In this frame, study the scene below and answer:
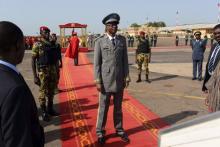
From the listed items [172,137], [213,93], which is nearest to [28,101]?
[172,137]

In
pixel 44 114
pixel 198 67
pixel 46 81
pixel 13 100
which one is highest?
pixel 13 100

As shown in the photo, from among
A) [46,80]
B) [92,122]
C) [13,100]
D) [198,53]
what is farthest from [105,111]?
[198,53]

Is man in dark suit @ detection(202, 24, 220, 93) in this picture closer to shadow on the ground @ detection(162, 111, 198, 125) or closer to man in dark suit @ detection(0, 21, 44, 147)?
shadow on the ground @ detection(162, 111, 198, 125)

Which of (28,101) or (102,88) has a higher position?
(28,101)

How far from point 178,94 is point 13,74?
8.90 m

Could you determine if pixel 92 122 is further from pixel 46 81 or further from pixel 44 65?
pixel 44 65

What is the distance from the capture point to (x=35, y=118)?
2.22 metres

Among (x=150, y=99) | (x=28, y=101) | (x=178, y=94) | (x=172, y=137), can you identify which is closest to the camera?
(x=172, y=137)

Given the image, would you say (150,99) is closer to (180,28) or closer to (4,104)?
(4,104)

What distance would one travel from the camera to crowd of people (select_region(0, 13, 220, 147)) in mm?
1984

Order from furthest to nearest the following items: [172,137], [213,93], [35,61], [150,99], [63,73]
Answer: [63,73] → [150,99] → [35,61] → [213,93] → [172,137]

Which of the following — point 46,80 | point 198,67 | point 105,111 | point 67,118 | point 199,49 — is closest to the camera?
point 105,111

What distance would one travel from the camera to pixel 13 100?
196 cm

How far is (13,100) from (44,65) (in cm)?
541
